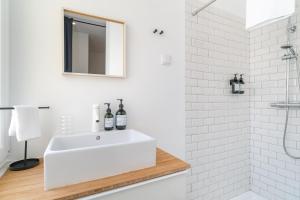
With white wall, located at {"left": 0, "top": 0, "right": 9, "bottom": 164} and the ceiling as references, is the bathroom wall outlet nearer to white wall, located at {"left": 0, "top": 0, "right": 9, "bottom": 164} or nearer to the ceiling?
the ceiling

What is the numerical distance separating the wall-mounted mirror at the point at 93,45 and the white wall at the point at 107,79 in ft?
0.16

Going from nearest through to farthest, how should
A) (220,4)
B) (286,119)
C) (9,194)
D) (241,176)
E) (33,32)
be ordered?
1. (9,194)
2. (33,32)
3. (286,119)
4. (220,4)
5. (241,176)

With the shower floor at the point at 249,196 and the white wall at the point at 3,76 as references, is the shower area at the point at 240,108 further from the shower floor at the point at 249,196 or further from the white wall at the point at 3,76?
the white wall at the point at 3,76

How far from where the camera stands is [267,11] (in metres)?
1.14

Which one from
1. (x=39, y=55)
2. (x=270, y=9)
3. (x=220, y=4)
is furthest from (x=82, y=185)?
(x=220, y=4)

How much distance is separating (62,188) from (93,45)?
95 cm

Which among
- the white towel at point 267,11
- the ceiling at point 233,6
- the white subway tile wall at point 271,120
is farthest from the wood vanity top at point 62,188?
the ceiling at point 233,6

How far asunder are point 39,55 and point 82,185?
873 millimetres

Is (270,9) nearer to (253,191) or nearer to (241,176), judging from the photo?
(241,176)

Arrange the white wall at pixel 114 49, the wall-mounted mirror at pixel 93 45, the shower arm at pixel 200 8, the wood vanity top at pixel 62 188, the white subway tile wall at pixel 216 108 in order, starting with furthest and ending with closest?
the white subway tile wall at pixel 216 108
the shower arm at pixel 200 8
the white wall at pixel 114 49
the wall-mounted mirror at pixel 93 45
the wood vanity top at pixel 62 188

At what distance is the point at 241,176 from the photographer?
209 centimetres

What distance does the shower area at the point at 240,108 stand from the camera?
1.73m

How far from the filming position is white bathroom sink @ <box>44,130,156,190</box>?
28.0 inches

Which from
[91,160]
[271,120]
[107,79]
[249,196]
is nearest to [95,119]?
[107,79]
